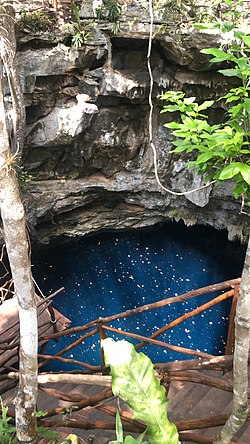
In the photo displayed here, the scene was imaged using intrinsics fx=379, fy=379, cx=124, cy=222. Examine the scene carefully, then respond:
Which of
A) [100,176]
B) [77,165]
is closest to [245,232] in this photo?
[100,176]

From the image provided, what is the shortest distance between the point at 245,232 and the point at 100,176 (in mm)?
4024

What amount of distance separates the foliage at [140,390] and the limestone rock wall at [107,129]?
6.96 m

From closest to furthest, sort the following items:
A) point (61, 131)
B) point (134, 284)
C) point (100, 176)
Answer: point (61, 131)
point (134, 284)
point (100, 176)

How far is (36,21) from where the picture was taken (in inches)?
289

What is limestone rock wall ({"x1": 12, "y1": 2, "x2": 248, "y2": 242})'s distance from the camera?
759 centimetres

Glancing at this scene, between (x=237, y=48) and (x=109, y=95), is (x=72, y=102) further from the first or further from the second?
(x=237, y=48)

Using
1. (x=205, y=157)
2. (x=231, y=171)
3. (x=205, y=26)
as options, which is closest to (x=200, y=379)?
(x=231, y=171)

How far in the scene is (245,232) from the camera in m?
9.80

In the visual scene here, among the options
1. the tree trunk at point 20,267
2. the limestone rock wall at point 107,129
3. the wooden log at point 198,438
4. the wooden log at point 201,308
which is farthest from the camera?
the limestone rock wall at point 107,129

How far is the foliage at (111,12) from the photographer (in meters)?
7.35

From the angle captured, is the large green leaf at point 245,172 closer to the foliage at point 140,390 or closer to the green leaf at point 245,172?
the green leaf at point 245,172

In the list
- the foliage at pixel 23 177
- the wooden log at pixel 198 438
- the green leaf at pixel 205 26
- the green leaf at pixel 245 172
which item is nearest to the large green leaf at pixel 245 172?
the green leaf at pixel 245 172

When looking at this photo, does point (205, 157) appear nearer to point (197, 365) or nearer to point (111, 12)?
point (197, 365)

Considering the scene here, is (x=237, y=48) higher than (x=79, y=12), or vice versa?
(x=79, y=12)
